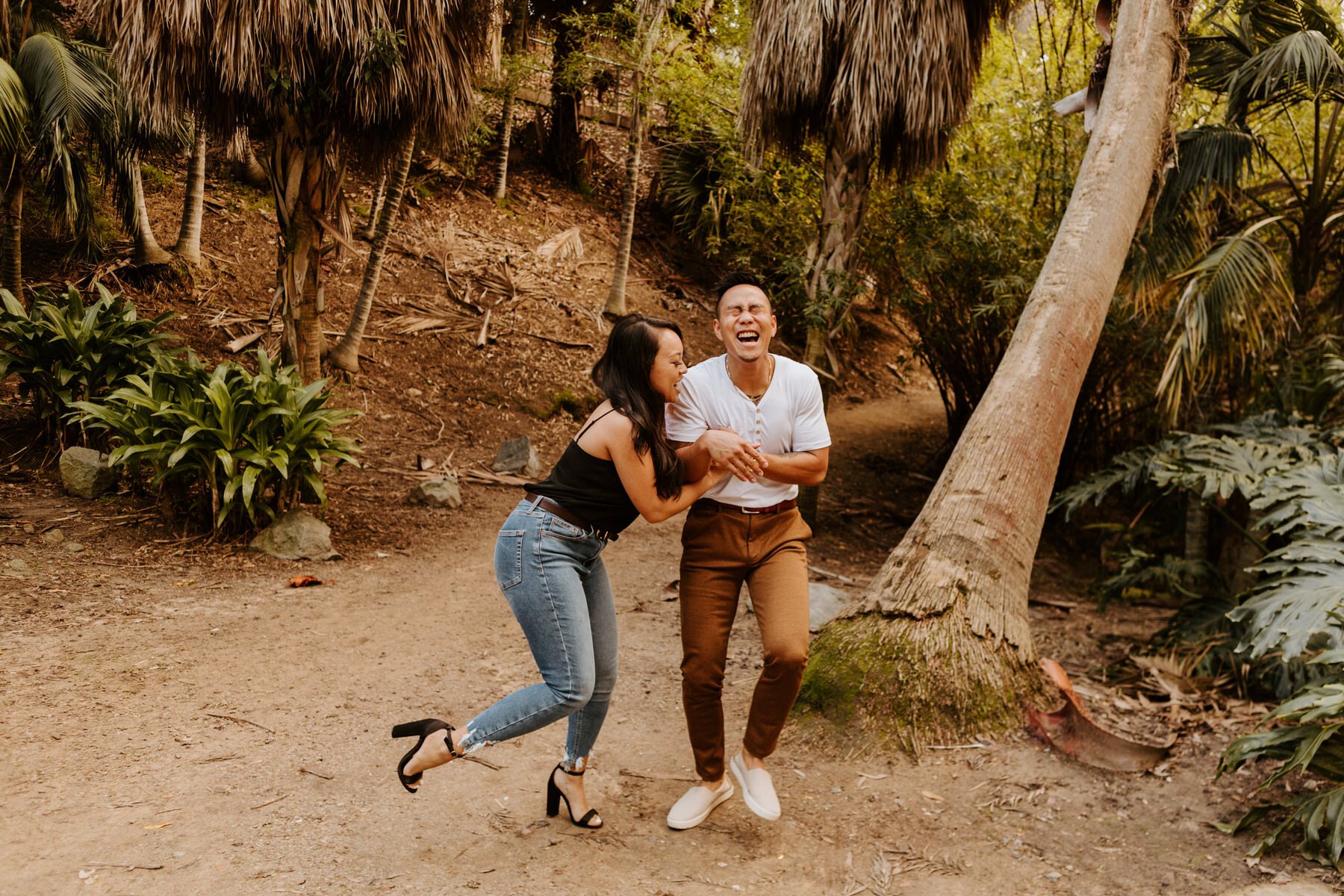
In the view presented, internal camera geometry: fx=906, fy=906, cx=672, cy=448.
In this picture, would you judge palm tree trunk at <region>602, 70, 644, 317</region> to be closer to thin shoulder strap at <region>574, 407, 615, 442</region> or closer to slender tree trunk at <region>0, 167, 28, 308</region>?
slender tree trunk at <region>0, 167, 28, 308</region>

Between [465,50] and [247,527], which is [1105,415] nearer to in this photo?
[465,50]

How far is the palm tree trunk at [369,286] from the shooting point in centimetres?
995

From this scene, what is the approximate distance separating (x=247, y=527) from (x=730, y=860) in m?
4.94

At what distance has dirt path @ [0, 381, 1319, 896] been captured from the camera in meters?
3.12

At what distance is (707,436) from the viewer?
3158mm

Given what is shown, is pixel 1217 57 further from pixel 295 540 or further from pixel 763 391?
pixel 295 540

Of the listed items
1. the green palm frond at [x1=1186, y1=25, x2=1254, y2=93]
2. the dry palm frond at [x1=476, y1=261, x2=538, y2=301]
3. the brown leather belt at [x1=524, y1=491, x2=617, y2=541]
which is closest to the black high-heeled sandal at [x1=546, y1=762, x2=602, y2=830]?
the brown leather belt at [x1=524, y1=491, x2=617, y2=541]

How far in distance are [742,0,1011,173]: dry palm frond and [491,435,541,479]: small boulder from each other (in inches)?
159

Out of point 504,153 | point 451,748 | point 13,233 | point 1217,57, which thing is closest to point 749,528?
point 451,748

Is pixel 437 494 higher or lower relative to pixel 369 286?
lower

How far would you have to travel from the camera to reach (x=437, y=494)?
834 cm

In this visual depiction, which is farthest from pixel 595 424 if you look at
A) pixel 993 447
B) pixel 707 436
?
pixel 993 447

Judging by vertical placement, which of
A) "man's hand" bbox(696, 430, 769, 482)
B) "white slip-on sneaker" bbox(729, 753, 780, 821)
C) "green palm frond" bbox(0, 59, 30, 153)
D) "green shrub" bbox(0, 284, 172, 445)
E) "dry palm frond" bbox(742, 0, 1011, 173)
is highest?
"dry palm frond" bbox(742, 0, 1011, 173)

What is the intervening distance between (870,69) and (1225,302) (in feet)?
11.4
